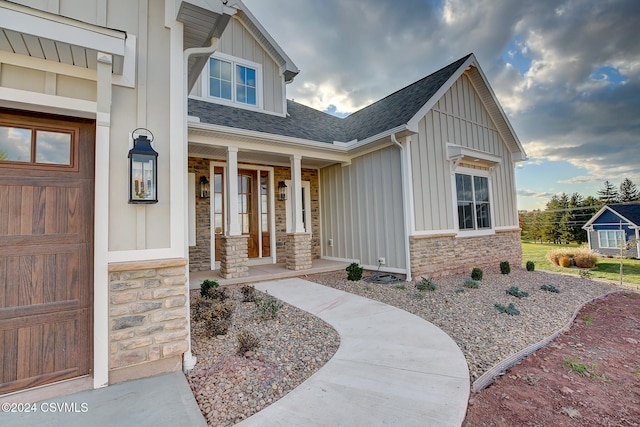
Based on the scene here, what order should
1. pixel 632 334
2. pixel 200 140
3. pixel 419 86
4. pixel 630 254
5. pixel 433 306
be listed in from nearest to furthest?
pixel 632 334, pixel 433 306, pixel 200 140, pixel 419 86, pixel 630 254

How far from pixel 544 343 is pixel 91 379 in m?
5.04

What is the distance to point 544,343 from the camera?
3.50 m

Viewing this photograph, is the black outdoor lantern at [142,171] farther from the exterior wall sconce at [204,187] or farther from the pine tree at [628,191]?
the pine tree at [628,191]

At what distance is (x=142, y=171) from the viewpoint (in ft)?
7.98

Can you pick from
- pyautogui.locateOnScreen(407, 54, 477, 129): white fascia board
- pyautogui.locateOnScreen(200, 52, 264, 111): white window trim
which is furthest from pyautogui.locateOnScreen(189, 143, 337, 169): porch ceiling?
pyautogui.locateOnScreen(407, 54, 477, 129): white fascia board

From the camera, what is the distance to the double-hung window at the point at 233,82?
24.0 feet

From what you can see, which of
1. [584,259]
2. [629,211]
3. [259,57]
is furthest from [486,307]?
[629,211]

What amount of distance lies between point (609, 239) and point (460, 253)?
20.1 metres

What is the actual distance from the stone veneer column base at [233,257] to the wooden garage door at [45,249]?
3.45 meters

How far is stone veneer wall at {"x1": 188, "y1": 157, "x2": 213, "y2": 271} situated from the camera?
6.76m

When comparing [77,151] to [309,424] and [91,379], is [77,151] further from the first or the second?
[309,424]

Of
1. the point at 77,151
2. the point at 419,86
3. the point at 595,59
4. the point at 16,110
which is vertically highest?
the point at 595,59

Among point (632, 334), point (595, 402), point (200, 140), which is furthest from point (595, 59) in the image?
point (200, 140)

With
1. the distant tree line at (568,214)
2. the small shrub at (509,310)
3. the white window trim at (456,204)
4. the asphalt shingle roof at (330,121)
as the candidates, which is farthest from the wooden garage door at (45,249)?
the distant tree line at (568,214)
